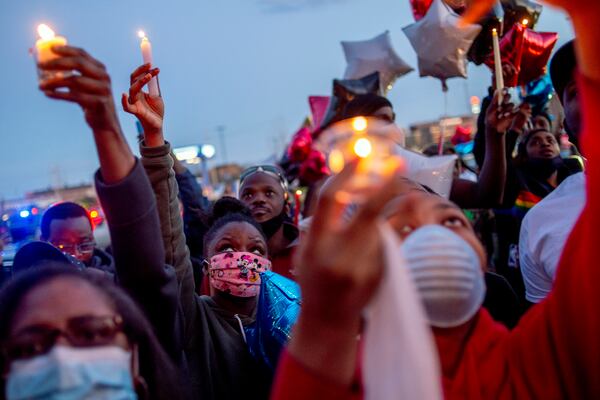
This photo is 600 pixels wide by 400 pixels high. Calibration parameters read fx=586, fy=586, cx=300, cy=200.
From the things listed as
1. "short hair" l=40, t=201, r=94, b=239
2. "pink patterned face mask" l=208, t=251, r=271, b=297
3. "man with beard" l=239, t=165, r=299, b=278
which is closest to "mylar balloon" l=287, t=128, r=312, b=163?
"man with beard" l=239, t=165, r=299, b=278

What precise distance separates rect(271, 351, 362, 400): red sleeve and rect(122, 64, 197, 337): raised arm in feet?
3.39

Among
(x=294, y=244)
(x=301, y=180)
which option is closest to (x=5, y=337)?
(x=294, y=244)

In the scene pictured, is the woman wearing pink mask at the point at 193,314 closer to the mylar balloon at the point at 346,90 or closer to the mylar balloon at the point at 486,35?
the mylar balloon at the point at 486,35

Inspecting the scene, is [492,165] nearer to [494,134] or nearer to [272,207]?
[494,134]

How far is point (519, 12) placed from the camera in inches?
174

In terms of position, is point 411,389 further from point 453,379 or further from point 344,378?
point 453,379

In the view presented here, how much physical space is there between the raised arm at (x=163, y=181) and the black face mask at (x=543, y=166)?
381 cm

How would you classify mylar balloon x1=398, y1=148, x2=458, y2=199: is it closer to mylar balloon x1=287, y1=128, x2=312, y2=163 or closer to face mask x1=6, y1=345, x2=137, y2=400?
face mask x1=6, y1=345, x2=137, y2=400

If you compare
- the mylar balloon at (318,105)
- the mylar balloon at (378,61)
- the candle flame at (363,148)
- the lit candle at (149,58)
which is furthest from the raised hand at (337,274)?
the mylar balloon at (318,105)

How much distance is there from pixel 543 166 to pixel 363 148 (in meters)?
4.28

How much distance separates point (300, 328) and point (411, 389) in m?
0.25

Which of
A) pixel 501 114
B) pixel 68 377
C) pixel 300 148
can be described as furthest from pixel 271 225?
pixel 300 148

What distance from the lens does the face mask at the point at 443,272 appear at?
1.29 metres

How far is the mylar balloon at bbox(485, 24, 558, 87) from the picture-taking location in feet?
13.6
